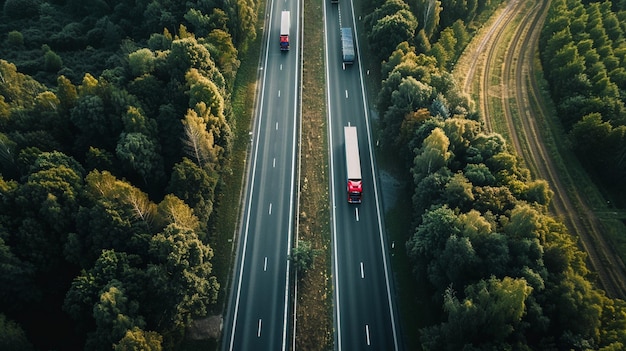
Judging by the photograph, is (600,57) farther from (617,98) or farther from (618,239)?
(618,239)

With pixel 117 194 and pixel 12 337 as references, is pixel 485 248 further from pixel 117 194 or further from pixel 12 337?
pixel 12 337

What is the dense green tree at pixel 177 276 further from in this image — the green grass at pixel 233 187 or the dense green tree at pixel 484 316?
the dense green tree at pixel 484 316

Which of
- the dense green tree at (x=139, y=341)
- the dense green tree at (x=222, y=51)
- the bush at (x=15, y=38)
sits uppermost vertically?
the bush at (x=15, y=38)

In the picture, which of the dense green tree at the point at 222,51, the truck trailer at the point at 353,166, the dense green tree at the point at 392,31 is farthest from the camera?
the dense green tree at the point at 392,31

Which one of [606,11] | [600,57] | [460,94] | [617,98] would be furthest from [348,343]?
[606,11]

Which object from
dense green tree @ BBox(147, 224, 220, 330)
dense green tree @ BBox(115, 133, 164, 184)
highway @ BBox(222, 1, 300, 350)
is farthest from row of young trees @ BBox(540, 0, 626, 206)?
dense green tree @ BBox(115, 133, 164, 184)

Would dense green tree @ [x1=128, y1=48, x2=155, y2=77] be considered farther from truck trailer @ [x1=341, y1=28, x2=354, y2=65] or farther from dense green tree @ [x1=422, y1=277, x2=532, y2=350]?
dense green tree @ [x1=422, y1=277, x2=532, y2=350]

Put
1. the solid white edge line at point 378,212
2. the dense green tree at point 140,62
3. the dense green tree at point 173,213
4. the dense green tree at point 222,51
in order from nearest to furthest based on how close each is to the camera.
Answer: the dense green tree at point 173,213 → the solid white edge line at point 378,212 → the dense green tree at point 140,62 → the dense green tree at point 222,51

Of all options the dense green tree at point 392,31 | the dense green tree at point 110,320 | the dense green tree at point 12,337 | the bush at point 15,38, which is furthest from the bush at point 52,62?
the dense green tree at point 392,31

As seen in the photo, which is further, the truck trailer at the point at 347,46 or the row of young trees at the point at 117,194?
the truck trailer at the point at 347,46
